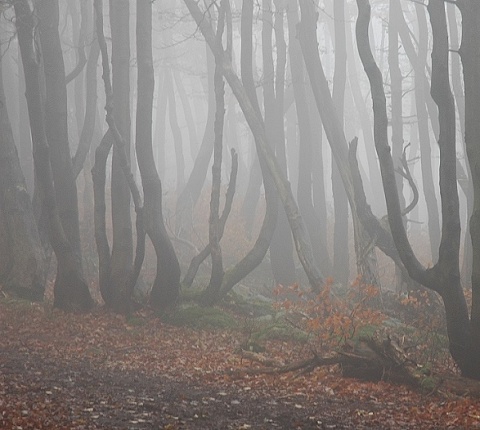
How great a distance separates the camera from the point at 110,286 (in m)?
11.9

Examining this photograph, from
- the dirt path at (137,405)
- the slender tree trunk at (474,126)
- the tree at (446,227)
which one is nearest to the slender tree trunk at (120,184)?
the dirt path at (137,405)

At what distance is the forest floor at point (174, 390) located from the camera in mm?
5855

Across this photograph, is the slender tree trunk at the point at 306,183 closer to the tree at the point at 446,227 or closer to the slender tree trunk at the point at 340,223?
the slender tree trunk at the point at 340,223

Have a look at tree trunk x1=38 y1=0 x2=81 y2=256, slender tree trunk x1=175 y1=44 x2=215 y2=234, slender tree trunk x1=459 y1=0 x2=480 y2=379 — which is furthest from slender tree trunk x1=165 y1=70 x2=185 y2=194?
slender tree trunk x1=459 y1=0 x2=480 y2=379

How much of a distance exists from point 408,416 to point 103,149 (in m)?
7.51

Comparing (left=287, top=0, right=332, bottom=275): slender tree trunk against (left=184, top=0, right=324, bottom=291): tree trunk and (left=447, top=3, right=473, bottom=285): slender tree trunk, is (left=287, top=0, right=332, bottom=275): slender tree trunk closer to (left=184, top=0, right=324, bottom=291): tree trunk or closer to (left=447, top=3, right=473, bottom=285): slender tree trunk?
(left=447, top=3, right=473, bottom=285): slender tree trunk

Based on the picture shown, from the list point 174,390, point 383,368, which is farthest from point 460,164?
point 174,390

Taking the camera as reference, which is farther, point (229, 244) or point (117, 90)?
point (229, 244)

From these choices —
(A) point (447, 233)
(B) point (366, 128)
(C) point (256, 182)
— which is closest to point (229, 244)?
(C) point (256, 182)

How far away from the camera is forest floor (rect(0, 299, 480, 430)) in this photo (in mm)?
5855

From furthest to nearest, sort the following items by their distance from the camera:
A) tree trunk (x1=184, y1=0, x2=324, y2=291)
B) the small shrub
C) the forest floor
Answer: tree trunk (x1=184, y1=0, x2=324, y2=291), the small shrub, the forest floor

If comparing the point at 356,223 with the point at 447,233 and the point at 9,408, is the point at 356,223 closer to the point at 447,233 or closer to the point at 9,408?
the point at 447,233

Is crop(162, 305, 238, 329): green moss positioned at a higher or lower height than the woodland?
lower

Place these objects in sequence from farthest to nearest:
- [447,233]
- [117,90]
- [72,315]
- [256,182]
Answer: [256,182], [117,90], [72,315], [447,233]
